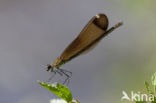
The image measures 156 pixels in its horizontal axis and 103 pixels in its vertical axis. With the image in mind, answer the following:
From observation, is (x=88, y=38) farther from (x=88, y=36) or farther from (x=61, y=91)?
(x=61, y=91)

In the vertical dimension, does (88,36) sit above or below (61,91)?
above

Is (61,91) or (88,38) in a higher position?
(88,38)

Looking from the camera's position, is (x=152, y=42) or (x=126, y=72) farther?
(x=152, y=42)

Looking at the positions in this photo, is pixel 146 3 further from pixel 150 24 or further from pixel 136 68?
pixel 136 68

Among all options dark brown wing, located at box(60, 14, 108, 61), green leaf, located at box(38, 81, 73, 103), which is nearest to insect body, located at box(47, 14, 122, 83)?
dark brown wing, located at box(60, 14, 108, 61)

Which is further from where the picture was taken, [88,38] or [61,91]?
[88,38]

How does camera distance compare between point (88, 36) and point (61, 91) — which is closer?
point (61, 91)

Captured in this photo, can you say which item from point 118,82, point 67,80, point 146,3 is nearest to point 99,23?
point 67,80

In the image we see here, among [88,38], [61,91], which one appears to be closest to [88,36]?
[88,38]
